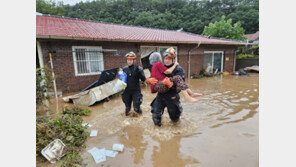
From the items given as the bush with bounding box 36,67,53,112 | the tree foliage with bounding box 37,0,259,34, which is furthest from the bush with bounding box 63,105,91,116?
the tree foliage with bounding box 37,0,259,34

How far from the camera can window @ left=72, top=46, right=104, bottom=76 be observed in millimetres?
7042

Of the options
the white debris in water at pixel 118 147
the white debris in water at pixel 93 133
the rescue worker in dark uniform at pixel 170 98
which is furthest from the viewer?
the white debris in water at pixel 93 133

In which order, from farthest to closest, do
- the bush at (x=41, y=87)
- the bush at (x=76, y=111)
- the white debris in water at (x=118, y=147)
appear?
the bush at (x=76, y=111)
the bush at (x=41, y=87)
the white debris in water at (x=118, y=147)

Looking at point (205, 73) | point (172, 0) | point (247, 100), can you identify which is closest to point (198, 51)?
point (205, 73)

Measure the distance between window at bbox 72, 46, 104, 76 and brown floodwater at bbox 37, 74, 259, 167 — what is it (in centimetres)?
338

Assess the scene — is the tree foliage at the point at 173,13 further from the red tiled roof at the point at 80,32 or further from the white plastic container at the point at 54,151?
the white plastic container at the point at 54,151

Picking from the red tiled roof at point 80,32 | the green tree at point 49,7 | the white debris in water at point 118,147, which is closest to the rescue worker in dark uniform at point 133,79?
the white debris in water at point 118,147

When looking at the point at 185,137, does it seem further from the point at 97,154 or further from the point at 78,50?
the point at 78,50

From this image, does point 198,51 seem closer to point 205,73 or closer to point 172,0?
point 205,73

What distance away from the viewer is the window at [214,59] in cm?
1215

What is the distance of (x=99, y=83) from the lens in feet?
18.3

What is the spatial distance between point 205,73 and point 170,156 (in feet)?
34.1

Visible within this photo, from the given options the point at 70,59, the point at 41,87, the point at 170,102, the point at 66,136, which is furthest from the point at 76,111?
the point at 70,59

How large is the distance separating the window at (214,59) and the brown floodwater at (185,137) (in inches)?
316
